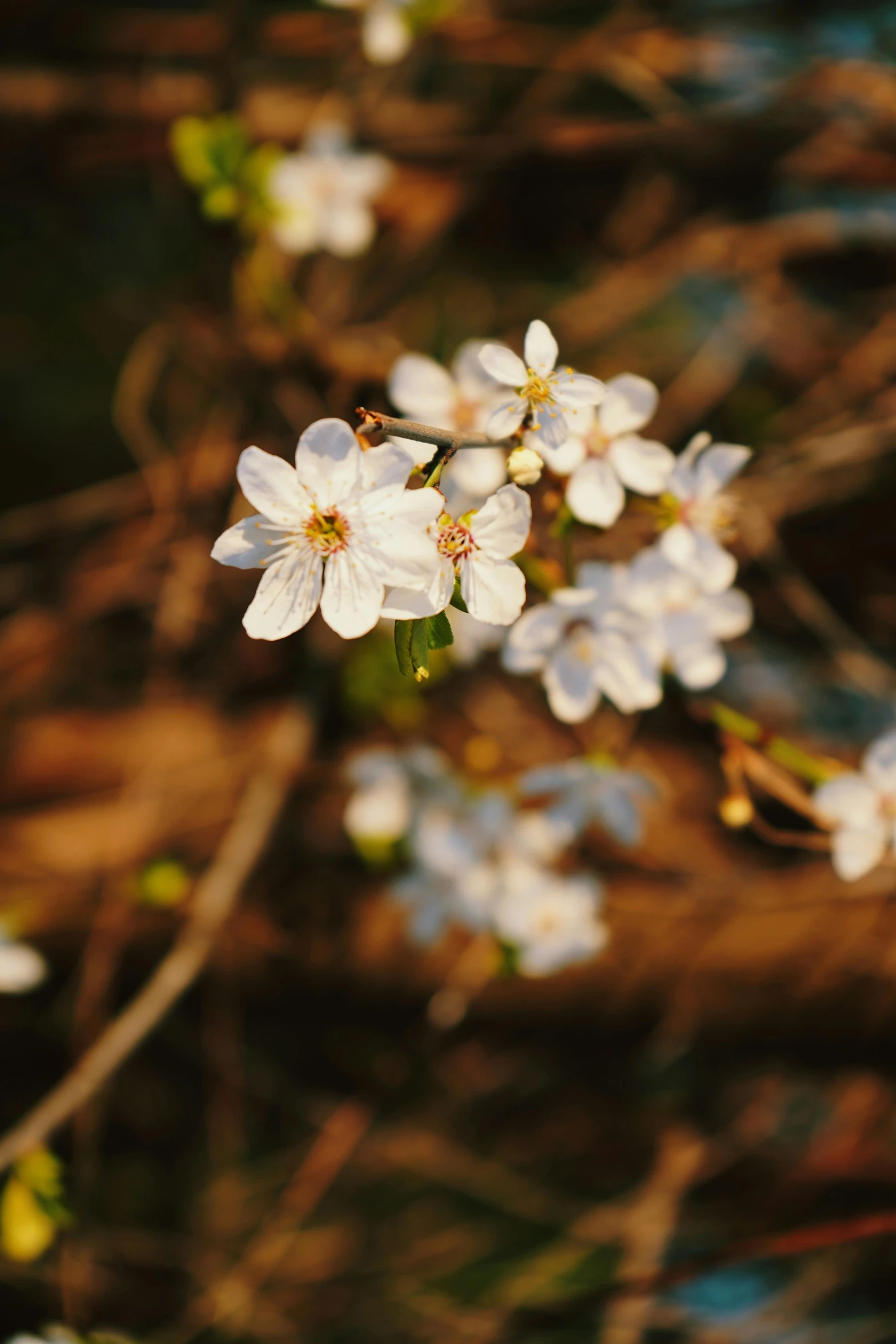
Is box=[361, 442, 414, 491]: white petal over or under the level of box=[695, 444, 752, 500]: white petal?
under

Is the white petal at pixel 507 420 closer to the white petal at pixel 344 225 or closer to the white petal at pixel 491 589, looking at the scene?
the white petal at pixel 491 589

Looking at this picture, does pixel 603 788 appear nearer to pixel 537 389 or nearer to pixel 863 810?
pixel 863 810

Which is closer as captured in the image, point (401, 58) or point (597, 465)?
point (597, 465)

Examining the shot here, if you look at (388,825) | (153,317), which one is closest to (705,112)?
(153,317)

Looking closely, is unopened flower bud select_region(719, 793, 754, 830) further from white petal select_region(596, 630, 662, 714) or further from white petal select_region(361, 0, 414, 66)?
white petal select_region(361, 0, 414, 66)

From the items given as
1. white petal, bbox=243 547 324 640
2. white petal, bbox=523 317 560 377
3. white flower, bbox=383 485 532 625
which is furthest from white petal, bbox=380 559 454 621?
white petal, bbox=523 317 560 377

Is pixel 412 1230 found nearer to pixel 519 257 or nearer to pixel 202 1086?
pixel 202 1086
